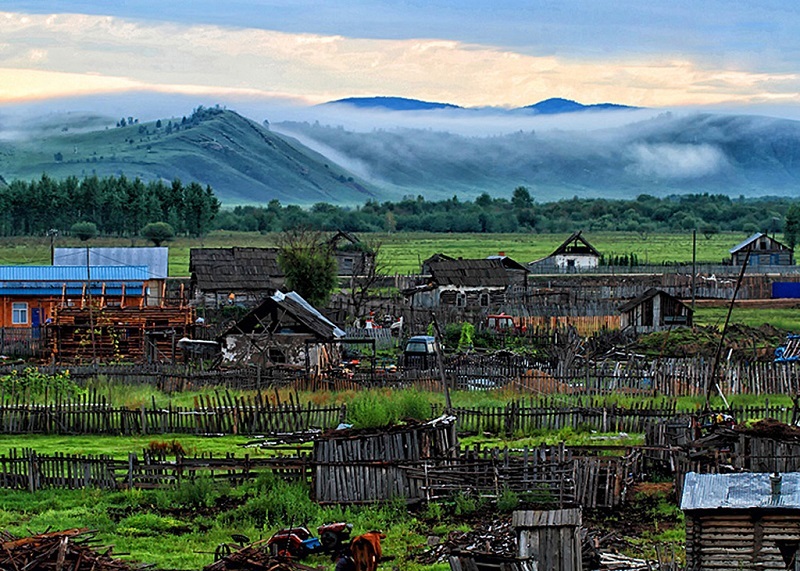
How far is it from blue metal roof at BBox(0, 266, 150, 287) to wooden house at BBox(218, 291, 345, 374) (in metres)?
13.6

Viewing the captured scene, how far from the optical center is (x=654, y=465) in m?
25.4

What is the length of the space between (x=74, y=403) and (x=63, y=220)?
11821 centimetres

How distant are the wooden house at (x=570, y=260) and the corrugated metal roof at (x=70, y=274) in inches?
1666

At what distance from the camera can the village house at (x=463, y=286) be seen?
6644 cm

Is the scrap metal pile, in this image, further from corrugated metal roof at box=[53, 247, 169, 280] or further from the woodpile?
corrugated metal roof at box=[53, 247, 169, 280]

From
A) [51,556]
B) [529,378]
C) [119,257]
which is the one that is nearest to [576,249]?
[119,257]

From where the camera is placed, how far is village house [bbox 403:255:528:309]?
218 feet

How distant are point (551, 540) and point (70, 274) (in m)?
43.3

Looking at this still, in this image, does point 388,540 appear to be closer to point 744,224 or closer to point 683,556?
point 683,556

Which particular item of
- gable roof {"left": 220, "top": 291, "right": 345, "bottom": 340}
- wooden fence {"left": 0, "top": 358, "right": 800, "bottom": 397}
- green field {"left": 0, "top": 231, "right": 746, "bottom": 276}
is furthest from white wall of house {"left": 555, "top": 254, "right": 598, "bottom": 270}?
wooden fence {"left": 0, "top": 358, "right": 800, "bottom": 397}

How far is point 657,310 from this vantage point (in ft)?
179

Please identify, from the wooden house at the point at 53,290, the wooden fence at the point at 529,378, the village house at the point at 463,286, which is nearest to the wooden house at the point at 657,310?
the village house at the point at 463,286

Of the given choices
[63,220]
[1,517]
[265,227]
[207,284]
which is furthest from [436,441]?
[265,227]

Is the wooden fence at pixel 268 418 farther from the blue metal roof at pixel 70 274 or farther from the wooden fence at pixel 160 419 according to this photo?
the blue metal roof at pixel 70 274
